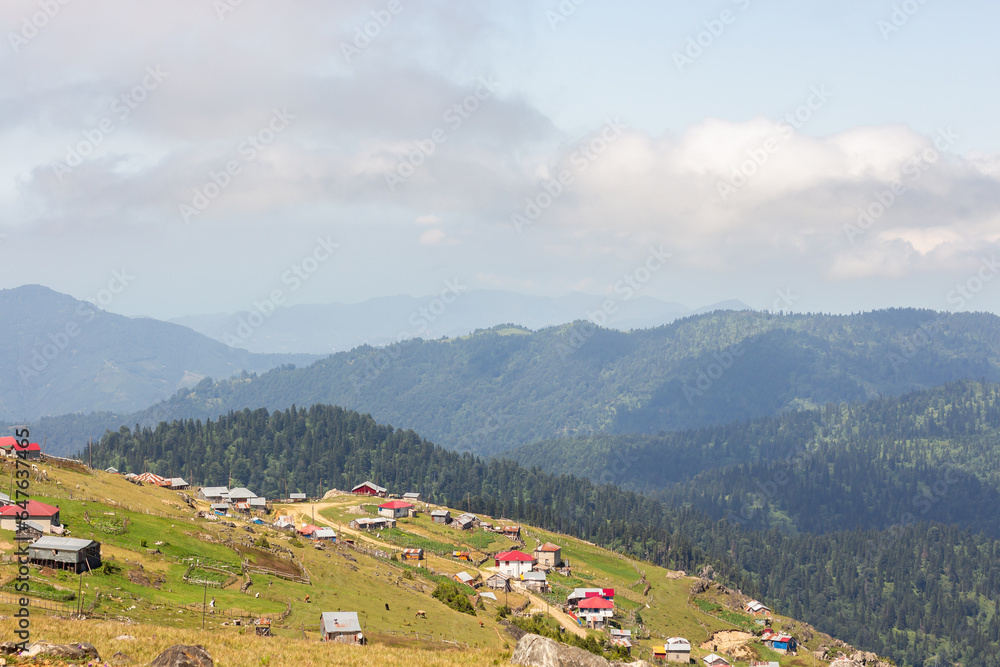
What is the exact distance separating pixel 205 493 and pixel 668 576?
94314 mm

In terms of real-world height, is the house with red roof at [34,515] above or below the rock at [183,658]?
above

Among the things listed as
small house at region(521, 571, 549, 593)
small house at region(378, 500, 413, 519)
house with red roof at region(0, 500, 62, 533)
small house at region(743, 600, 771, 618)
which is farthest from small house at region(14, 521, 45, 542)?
small house at region(743, 600, 771, 618)

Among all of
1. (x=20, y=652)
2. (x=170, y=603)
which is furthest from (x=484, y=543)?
(x=20, y=652)

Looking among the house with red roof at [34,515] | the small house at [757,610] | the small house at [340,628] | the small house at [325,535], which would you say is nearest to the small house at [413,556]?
the small house at [325,535]

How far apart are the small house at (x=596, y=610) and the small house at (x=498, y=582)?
11.8 meters

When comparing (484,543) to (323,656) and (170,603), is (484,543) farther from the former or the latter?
(323,656)

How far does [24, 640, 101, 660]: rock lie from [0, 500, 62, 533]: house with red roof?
36389 mm

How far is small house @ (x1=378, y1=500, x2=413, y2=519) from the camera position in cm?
16338

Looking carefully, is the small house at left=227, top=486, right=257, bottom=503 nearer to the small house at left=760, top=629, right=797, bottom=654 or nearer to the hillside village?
the hillside village

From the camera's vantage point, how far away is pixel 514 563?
13838 cm

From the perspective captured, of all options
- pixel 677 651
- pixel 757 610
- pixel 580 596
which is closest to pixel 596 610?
pixel 580 596

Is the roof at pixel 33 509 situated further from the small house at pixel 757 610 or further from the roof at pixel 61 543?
the small house at pixel 757 610

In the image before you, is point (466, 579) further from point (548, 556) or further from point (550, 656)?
point (550, 656)

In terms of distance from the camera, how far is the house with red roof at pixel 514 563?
137625 millimetres
